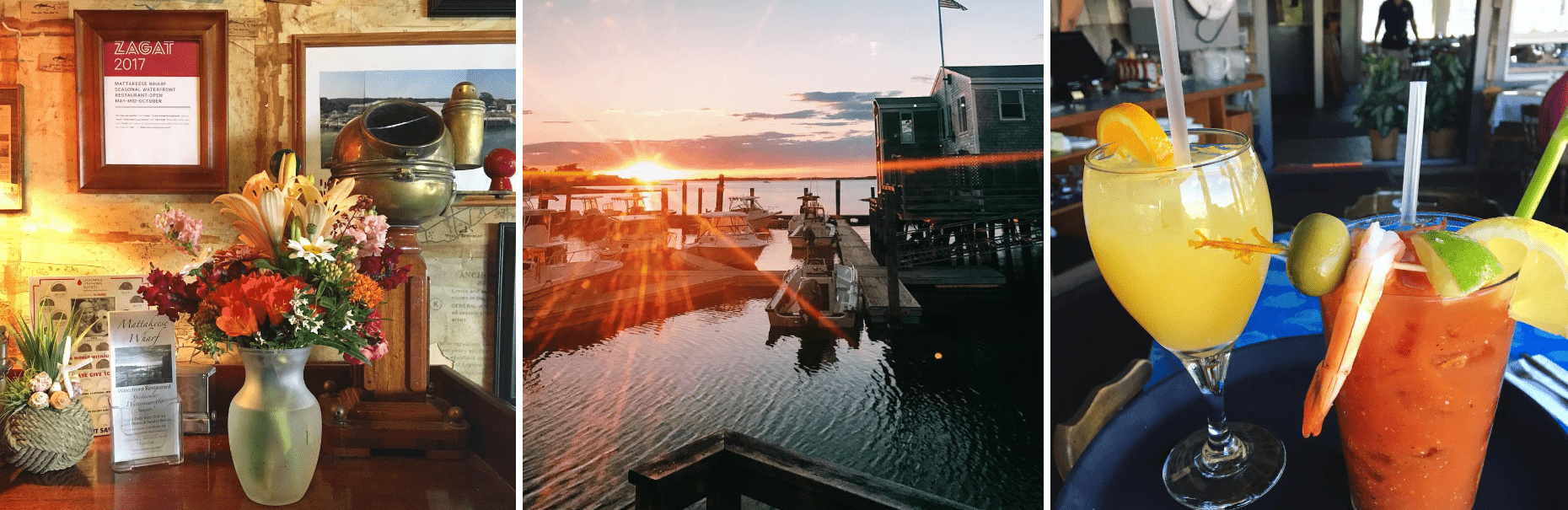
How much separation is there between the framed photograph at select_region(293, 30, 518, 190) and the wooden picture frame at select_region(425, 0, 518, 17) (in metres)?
0.04

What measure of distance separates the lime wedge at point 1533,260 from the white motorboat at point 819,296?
109 cm

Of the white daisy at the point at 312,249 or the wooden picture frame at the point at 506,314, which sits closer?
the white daisy at the point at 312,249

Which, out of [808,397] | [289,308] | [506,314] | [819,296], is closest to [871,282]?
[819,296]

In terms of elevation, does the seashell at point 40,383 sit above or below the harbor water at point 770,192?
below

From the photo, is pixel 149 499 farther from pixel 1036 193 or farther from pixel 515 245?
pixel 1036 193

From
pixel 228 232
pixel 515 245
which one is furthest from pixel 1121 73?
pixel 228 232

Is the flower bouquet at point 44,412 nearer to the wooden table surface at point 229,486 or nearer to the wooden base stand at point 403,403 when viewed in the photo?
the wooden table surface at point 229,486

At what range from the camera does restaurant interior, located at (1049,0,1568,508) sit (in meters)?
2.04

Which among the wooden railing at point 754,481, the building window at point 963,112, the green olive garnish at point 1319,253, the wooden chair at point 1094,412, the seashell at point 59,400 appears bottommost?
the wooden railing at point 754,481

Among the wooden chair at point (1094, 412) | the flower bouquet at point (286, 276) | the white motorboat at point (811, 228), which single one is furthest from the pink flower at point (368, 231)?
the wooden chair at point (1094, 412)

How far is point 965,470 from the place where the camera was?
159cm

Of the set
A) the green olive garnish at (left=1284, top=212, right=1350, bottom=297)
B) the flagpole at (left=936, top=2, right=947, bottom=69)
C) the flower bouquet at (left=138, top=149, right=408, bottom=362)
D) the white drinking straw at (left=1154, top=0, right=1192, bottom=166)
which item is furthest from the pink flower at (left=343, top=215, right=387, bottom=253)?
the green olive garnish at (left=1284, top=212, right=1350, bottom=297)

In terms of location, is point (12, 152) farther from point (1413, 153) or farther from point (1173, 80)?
point (1413, 153)

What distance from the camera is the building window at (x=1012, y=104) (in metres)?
1.53
